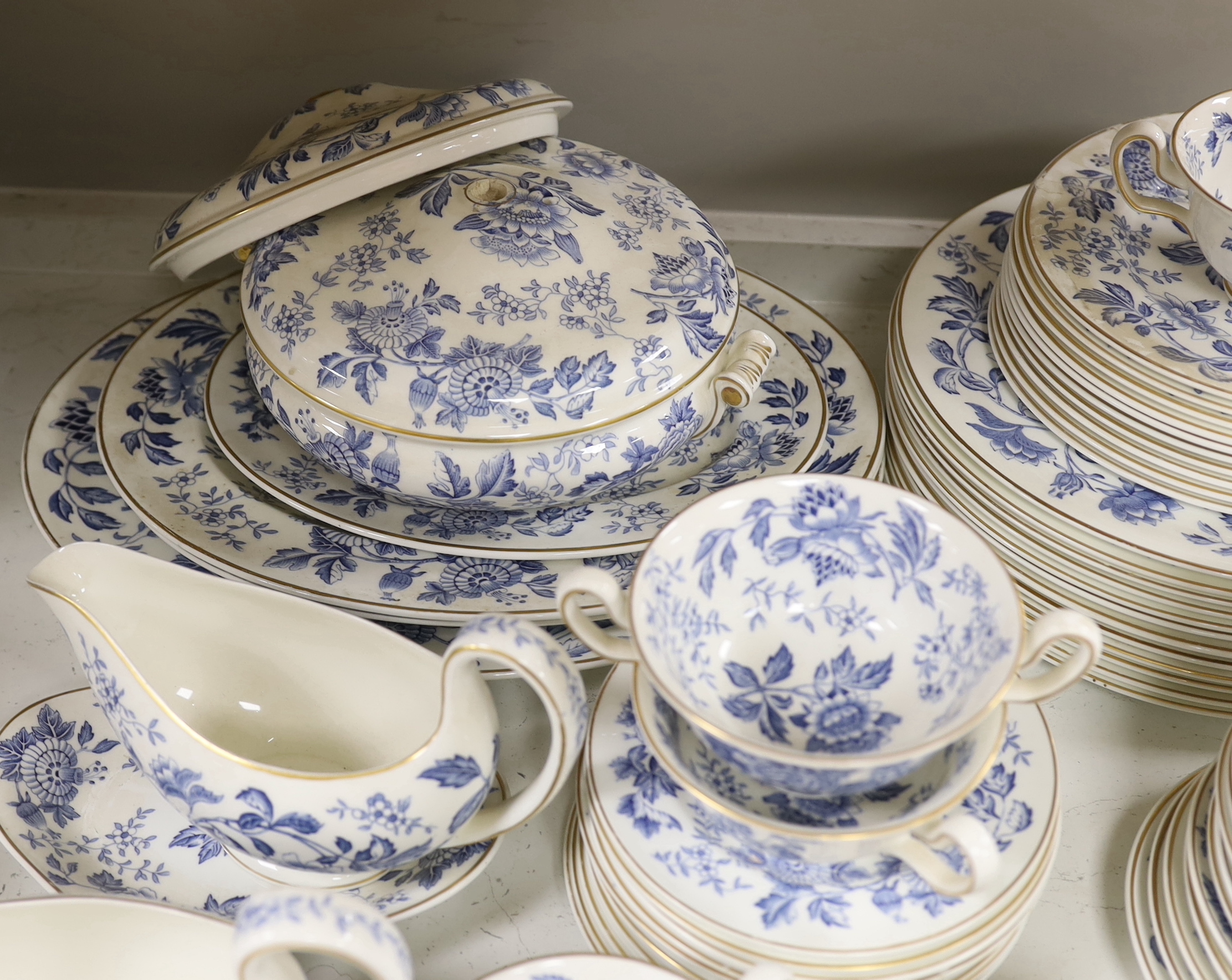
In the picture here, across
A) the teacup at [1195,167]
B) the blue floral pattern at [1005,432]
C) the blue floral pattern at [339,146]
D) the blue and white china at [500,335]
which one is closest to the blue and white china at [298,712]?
the blue and white china at [500,335]

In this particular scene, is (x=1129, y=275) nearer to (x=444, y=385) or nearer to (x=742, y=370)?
(x=742, y=370)

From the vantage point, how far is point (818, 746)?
554mm

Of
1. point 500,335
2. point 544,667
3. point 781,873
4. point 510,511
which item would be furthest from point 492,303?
point 781,873

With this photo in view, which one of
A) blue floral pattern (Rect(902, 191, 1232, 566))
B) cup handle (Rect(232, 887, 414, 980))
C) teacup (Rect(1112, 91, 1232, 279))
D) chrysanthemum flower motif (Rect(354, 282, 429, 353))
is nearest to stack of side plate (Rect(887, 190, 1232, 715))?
blue floral pattern (Rect(902, 191, 1232, 566))

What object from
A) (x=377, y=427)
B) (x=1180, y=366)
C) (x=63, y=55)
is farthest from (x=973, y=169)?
(x=63, y=55)

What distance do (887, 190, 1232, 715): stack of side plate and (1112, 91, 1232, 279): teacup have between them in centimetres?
11

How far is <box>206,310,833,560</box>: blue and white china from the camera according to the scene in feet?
2.16

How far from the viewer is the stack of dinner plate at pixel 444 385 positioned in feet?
2.04

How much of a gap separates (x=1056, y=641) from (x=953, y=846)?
0.10 metres

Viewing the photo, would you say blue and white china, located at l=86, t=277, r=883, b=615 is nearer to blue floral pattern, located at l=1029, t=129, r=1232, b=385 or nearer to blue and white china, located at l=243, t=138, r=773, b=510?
blue and white china, located at l=243, t=138, r=773, b=510

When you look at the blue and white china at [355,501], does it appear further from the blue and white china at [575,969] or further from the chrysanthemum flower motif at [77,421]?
the blue and white china at [575,969]

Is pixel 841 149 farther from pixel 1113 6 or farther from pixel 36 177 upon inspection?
pixel 36 177

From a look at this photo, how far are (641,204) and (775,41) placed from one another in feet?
0.93

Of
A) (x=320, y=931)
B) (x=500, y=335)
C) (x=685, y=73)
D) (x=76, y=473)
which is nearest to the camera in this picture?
(x=320, y=931)
